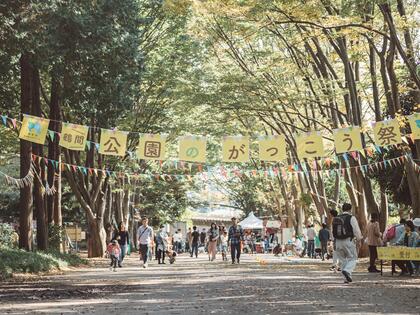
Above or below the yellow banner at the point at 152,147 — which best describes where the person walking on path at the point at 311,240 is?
Result: below

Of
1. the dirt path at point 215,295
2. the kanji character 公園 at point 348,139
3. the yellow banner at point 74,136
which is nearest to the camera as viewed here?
the dirt path at point 215,295

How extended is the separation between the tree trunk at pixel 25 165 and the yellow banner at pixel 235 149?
551 centimetres

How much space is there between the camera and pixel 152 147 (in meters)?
19.0

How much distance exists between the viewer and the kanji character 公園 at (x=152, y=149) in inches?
746

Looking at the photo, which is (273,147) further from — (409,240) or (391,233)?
(409,240)

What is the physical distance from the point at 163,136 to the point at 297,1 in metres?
5.99

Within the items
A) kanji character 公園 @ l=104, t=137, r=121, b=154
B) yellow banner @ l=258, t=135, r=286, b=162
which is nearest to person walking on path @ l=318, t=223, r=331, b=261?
yellow banner @ l=258, t=135, r=286, b=162

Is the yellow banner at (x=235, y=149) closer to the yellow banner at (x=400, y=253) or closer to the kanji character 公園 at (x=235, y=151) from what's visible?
the kanji character 公園 at (x=235, y=151)

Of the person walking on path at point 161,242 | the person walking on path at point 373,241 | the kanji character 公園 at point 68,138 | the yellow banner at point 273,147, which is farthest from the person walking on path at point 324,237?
the kanji character 公園 at point 68,138

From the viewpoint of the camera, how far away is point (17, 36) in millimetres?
14211

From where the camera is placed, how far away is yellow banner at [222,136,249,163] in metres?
18.9

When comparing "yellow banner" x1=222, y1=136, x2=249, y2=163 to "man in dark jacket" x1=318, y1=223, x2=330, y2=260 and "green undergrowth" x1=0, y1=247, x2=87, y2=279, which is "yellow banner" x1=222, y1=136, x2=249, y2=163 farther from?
"man in dark jacket" x1=318, y1=223, x2=330, y2=260

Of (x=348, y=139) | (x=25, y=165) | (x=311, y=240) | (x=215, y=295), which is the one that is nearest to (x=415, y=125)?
(x=348, y=139)

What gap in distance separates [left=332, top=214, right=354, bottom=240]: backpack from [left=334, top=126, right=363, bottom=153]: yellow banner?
17.9 ft
